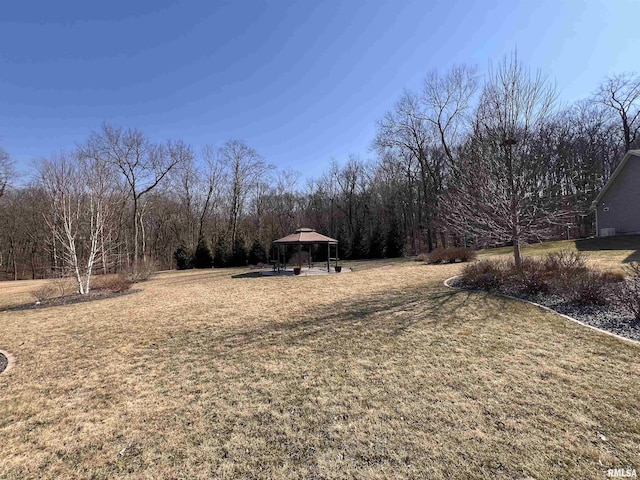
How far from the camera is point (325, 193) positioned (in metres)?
34.5

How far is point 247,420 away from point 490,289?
773 cm

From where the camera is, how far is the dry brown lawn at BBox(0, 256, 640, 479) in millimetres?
2334

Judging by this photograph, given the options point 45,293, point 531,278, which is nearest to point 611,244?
point 531,278

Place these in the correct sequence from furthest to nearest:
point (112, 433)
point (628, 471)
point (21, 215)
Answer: point (21, 215) → point (112, 433) → point (628, 471)

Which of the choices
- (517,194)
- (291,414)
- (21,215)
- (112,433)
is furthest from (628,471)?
(21,215)

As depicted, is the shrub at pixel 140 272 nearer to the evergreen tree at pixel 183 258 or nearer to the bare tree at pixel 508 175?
the evergreen tree at pixel 183 258

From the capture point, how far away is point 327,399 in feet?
10.7

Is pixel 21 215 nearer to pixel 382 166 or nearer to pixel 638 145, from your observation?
pixel 382 166

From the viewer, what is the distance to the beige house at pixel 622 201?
755 inches

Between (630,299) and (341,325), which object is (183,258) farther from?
(630,299)

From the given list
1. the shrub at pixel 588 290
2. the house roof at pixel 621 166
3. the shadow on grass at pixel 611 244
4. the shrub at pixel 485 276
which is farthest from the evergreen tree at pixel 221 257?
the house roof at pixel 621 166

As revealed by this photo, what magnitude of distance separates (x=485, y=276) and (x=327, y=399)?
7.38 m

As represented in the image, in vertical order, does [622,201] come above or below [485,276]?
above

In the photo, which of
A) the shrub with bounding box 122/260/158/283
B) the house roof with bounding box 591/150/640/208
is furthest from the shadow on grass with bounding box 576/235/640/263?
the shrub with bounding box 122/260/158/283
